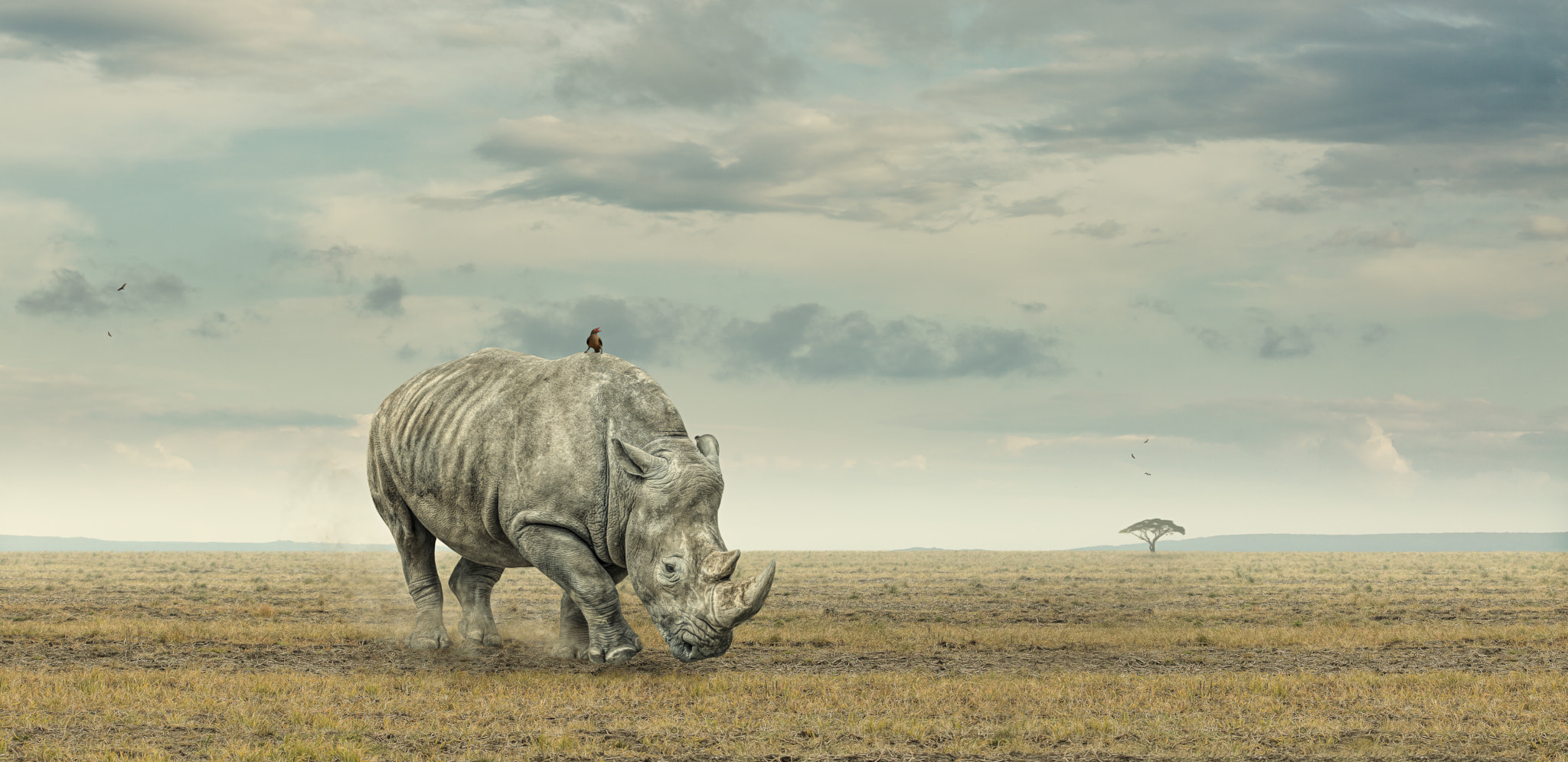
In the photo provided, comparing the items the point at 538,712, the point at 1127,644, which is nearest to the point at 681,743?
the point at 538,712

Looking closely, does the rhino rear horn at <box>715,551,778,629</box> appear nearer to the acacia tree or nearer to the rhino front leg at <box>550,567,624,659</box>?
the rhino front leg at <box>550,567,624,659</box>

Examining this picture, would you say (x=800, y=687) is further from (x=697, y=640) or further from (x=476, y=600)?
(x=476, y=600)

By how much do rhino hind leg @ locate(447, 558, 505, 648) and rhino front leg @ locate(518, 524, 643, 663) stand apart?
3.05m

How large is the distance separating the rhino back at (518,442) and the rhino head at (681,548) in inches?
17.6

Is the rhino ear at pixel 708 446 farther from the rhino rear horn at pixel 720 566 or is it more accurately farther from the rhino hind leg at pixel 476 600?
the rhino hind leg at pixel 476 600

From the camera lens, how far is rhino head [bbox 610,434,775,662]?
13.5 meters

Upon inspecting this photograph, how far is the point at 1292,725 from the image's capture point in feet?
40.0

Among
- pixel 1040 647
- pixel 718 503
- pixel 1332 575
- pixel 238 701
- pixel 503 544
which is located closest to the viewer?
pixel 238 701

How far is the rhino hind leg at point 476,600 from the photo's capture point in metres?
17.7

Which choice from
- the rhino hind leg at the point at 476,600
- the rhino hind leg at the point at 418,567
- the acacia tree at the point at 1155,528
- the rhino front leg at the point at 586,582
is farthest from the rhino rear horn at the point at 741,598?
the acacia tree at the point at 1155,528

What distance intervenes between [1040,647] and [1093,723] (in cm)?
719

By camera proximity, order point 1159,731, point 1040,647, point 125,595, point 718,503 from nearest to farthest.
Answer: point 1159,731
point 718,503
point 1040,647
point 125,595

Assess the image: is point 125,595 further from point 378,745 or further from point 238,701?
point 378,745

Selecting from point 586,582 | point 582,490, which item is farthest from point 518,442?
point 586,582
